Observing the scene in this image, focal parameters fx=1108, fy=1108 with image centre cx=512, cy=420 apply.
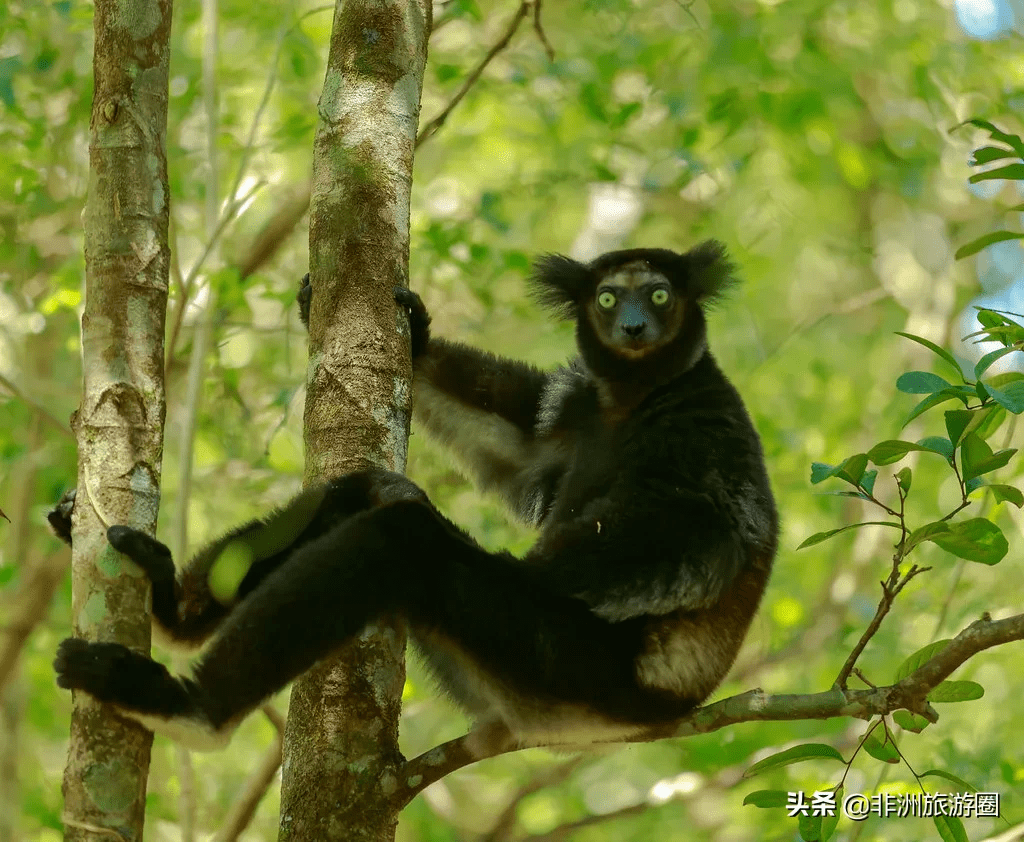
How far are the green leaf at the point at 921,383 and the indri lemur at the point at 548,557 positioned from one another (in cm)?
150

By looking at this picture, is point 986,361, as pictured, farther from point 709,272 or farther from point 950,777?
point 709,272

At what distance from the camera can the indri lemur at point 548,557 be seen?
350cm

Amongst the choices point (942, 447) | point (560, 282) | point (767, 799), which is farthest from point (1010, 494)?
point (560, 282)

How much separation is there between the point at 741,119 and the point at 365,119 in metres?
5.12

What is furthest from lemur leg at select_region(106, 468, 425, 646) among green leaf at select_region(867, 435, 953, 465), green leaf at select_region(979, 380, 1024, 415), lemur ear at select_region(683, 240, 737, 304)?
lemur ear at select_region(683, 240, 737, 304)

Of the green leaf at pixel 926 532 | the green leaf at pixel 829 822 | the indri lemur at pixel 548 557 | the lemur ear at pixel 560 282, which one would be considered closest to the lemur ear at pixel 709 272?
the indri lemur at pixel 548 557

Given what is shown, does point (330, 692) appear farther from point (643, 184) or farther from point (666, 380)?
point (643, 184)

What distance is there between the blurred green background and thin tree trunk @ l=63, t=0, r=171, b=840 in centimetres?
271

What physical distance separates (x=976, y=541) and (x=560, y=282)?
10.1 ft

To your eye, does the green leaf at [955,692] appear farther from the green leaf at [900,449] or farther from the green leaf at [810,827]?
the green leaf at [900,449]

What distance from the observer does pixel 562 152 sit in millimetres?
9961

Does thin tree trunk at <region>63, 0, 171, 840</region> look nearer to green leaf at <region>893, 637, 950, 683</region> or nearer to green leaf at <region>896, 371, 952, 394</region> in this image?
green leaf at <region>896, 371, 952, 394</region>

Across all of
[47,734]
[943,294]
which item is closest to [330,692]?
[943,294]

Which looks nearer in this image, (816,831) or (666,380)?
(816,831)
